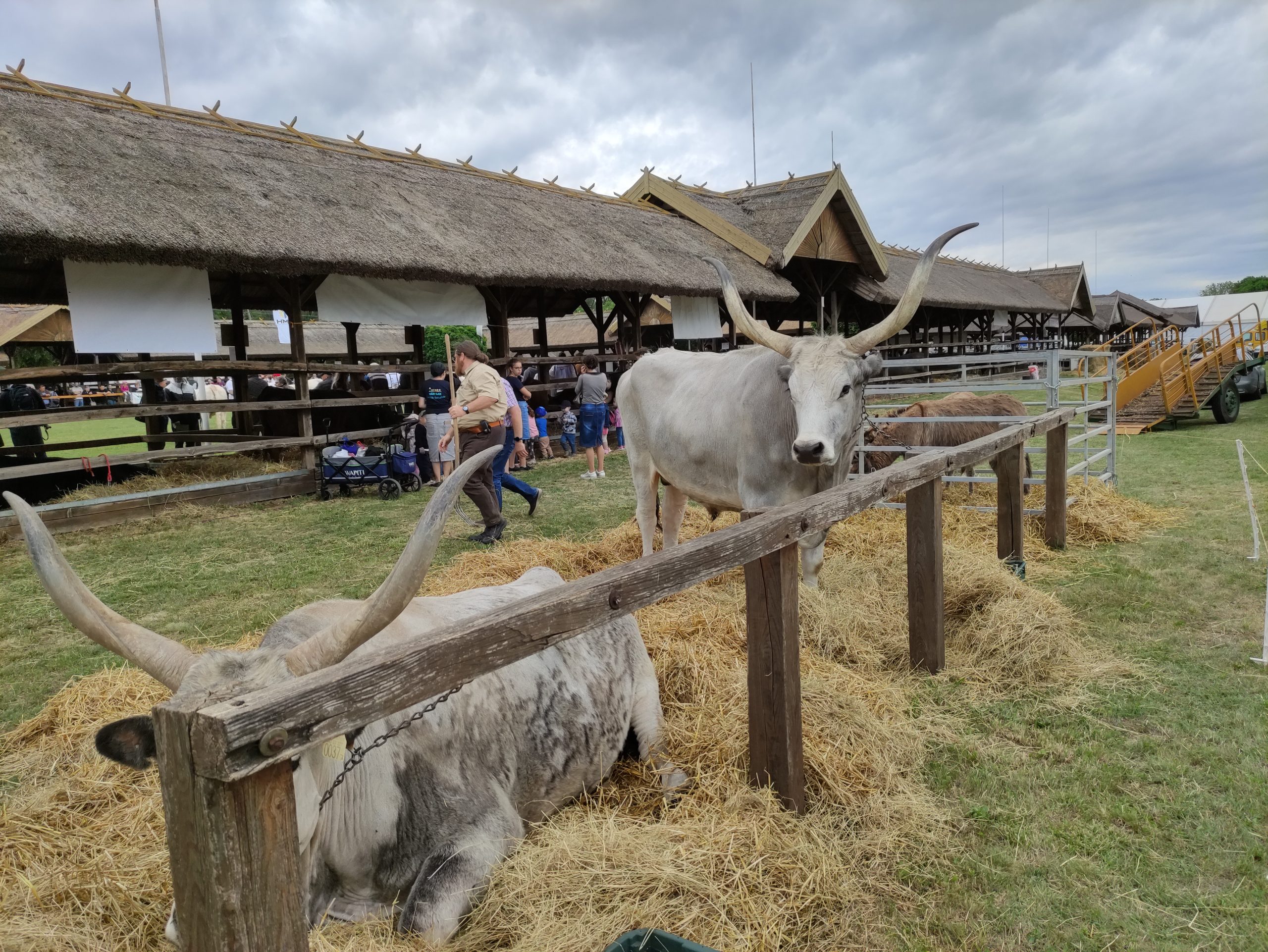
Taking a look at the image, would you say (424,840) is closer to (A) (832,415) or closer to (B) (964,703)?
(B) (964,703)

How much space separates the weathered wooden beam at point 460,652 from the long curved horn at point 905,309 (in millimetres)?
2129

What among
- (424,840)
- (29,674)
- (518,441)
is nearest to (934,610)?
(424,840)

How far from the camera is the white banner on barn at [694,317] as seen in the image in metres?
15.4

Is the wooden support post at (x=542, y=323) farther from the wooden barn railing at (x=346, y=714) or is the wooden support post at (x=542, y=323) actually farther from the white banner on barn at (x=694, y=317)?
the wooden barn railing at (x=346, y=714)

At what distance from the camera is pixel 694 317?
15625 mm

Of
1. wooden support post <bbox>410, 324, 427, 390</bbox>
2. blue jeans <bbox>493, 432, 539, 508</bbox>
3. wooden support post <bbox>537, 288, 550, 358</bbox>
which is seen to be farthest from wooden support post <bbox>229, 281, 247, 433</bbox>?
blue jeans <bbox>493, 432, 539, 508</bbox>

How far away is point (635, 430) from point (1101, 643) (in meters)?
3.43

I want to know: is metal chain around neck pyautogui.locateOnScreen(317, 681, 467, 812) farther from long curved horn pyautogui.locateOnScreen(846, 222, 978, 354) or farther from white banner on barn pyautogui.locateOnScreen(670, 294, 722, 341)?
white banner on barn pyautogui.locateOnScreen(670, 294, 722, 341)

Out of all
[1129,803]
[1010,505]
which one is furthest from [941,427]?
[1129,803]

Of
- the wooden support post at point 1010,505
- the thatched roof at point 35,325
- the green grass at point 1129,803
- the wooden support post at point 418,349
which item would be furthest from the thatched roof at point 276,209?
the thatched roof at point 35,325

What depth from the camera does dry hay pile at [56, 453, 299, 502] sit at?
913cm

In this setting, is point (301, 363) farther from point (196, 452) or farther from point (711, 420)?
point (711, 420)

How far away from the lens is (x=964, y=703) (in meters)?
3.58

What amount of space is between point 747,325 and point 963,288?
23387mm
